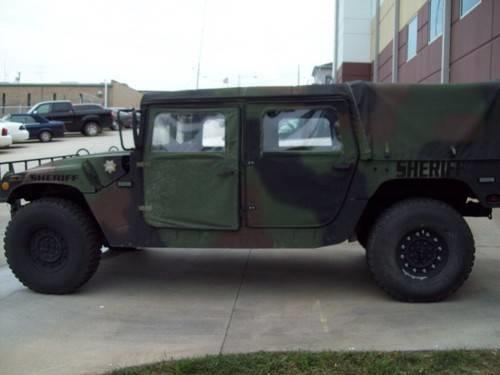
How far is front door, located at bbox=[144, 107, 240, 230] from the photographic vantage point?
5.36 m

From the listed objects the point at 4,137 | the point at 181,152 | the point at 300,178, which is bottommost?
the point at 300,178

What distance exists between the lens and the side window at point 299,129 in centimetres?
533

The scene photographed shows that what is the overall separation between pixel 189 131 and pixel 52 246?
5.62 ft

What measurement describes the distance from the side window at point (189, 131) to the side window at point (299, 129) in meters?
0.43

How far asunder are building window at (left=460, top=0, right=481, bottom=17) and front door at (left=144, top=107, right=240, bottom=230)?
10.9 metres

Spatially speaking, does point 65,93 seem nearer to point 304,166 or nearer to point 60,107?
point 60,107

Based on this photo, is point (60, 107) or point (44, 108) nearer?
point (44, 108)

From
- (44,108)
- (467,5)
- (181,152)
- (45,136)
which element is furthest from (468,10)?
(44,108)

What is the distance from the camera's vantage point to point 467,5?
1531 centimetres

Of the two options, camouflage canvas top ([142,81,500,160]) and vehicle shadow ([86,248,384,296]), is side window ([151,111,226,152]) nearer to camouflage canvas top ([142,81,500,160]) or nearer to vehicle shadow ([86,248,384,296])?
camouflage canvas top ([142,81,500,160])

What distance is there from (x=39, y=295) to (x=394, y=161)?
354 cm

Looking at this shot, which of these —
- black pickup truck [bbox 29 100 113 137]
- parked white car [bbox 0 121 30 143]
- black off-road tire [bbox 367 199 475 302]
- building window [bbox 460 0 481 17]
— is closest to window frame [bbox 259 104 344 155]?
black off-road tire [bbox 367 199 475 302]

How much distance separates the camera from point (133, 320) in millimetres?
4984

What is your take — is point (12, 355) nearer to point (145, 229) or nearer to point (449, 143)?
point (145, 229)
